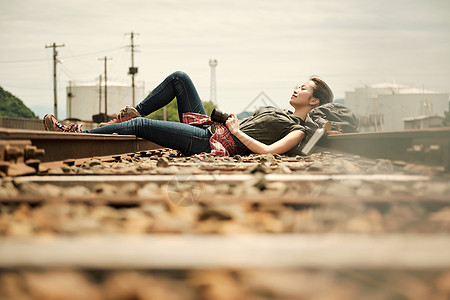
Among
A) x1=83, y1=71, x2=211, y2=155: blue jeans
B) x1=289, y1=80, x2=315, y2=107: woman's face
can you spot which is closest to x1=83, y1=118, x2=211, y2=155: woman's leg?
x1=83, y1=71, x2=211, y2=155: blue jeans

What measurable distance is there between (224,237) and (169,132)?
3738mm

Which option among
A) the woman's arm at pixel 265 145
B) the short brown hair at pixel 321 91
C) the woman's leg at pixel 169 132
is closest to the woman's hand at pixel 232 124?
the woman's arm at pixel 265 145

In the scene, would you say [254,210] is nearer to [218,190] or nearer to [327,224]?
[327,224]

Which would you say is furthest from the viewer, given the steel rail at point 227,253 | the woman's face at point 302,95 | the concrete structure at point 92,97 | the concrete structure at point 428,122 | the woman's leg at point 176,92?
the concrete structure at point 92,97

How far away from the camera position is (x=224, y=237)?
118 cm

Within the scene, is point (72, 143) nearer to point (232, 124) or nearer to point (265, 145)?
point (232, 124)

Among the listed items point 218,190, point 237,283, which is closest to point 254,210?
point 218,190

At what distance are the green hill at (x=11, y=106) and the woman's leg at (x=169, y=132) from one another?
2960 inches

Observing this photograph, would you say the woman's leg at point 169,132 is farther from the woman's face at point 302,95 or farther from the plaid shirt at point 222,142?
the woman's face at point 302,95

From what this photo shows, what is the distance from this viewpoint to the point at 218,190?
92.6 inches

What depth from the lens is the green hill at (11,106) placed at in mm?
72062

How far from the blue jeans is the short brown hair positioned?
155cm

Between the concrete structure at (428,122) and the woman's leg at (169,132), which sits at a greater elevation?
the concrete structure at (428,122)

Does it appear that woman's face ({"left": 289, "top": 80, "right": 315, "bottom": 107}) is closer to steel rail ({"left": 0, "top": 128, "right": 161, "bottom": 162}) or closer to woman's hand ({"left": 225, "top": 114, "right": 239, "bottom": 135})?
woman's hand ({"left": 225, "top": 114, "right": 239, "bottom": 135})
